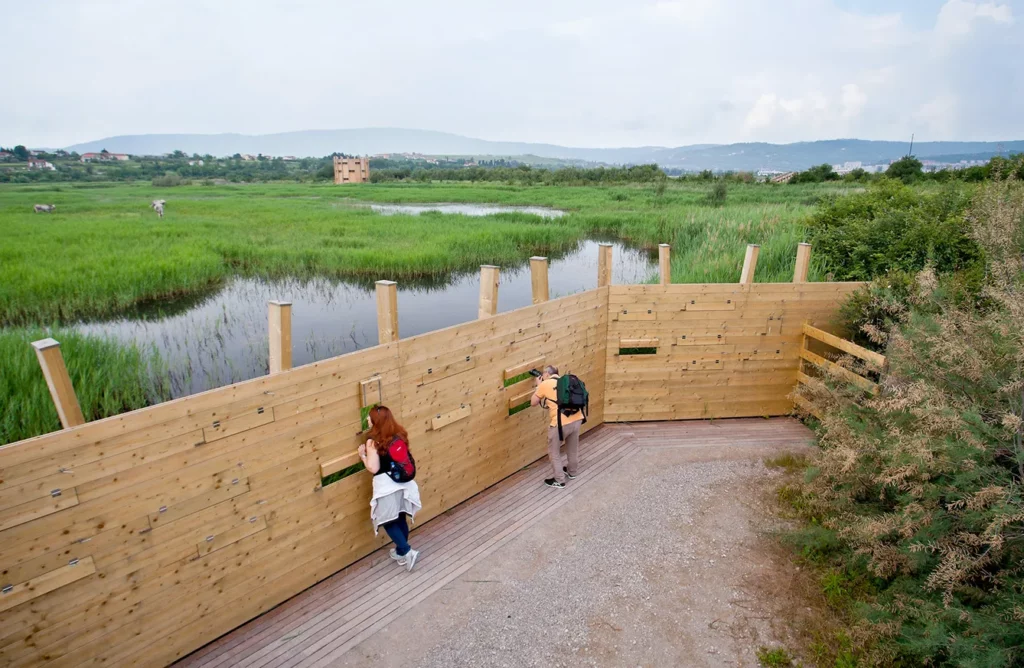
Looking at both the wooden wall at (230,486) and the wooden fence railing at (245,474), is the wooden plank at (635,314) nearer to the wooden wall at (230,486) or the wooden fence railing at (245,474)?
the wooden fence railing at (245,474)

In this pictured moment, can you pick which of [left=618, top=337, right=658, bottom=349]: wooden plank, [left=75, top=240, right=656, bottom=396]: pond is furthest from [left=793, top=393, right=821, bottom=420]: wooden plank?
[left=75, top=240, right=656, bottom=396]: pond

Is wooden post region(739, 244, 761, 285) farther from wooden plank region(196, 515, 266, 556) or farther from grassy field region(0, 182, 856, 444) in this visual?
wooden plank region(196, 515, 266, 556)

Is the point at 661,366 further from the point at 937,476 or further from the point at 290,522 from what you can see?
the point at 290,522

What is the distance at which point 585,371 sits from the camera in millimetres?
7445

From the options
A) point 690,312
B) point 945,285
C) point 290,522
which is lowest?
point 290,522

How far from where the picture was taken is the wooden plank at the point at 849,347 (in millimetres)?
6461

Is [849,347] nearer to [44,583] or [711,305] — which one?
[711,305]

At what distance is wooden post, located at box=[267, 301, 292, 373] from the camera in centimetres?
424

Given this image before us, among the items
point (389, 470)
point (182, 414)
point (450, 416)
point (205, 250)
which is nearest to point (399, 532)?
point (389, 470)

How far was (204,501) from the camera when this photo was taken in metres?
3.94

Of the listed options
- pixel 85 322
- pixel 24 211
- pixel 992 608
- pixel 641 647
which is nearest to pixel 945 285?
pixel 992 608

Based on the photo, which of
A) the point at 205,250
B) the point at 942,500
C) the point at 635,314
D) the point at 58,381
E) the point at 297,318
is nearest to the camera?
the point at 58,381

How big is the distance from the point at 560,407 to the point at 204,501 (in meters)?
3.43

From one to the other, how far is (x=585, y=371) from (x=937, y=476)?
12.9ft
